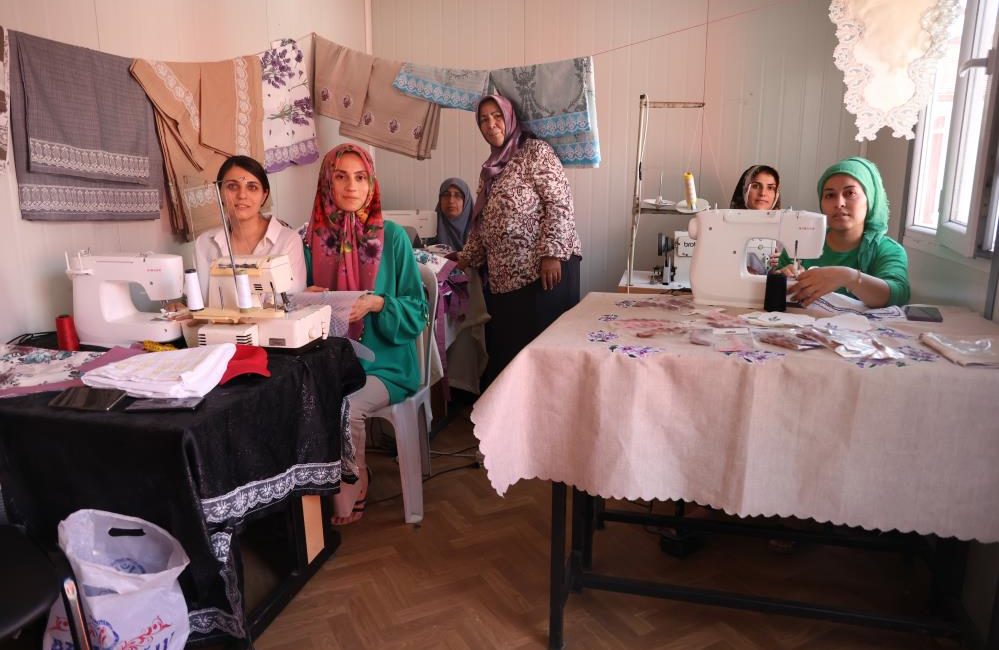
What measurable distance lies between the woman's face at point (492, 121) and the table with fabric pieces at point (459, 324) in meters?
0.60

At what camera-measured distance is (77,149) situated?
6.19ft

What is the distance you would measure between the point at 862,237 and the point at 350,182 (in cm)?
174

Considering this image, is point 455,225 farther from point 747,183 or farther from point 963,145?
point 963,145

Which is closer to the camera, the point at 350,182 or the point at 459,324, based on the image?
the point at 350,182

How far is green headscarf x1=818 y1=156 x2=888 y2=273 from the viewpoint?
6.71ft

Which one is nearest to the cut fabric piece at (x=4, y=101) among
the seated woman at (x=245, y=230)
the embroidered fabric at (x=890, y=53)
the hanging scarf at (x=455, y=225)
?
the seated woman at (x=245, y=230)

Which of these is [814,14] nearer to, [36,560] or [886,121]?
[886,121]

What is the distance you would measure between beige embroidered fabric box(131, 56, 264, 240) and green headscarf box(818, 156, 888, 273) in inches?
86.5

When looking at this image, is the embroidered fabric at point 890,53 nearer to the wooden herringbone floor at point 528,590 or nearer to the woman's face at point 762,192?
the woman's face at point 762,192

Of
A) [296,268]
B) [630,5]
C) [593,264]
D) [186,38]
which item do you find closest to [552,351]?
[296,268]

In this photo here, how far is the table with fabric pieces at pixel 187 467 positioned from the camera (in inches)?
49.8

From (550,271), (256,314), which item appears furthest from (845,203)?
(256,314)

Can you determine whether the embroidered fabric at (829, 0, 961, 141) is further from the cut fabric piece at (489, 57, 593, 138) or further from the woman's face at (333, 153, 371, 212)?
the woman's face at (333, 153, 371, 212)

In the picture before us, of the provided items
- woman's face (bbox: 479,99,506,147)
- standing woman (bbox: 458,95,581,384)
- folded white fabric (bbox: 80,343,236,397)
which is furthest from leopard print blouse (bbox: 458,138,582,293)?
folded white fabric (bbox: 80,343,236,397)
